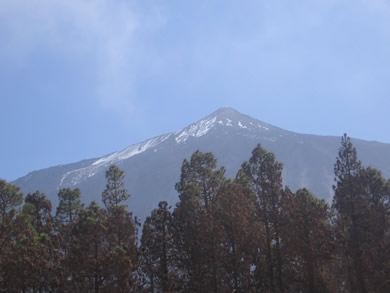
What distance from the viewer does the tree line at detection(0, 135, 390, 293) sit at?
71.5ft

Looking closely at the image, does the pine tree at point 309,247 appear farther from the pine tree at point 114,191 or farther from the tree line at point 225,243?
the pine tree at point 114,191

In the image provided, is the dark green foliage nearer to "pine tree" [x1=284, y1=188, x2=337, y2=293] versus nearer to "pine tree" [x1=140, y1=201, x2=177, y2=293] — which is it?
"pine tree" [x1=140, y1=201, x2=177, y2=293]

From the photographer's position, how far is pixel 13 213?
24188 millimetres

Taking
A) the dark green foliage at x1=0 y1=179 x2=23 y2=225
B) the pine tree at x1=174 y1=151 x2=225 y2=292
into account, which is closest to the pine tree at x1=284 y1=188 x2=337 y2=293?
the pine tree at x1=174 y1=151 x2=225 y2=292

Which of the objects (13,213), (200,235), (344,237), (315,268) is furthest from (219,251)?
(13,213)

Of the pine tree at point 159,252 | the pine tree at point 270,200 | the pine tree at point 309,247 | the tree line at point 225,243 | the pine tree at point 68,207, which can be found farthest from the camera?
the pine tree at point 68,207

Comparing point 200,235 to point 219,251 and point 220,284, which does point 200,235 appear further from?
point 220,284

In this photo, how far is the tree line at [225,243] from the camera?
2178cm

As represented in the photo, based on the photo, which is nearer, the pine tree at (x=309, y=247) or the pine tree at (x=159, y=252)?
the pine tree at (x=159, y=252)

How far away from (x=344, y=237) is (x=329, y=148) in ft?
580

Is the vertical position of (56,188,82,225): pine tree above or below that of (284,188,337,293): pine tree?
above

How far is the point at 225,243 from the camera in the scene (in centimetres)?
2658

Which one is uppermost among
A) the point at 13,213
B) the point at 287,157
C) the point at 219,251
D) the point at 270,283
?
the point at 287,157

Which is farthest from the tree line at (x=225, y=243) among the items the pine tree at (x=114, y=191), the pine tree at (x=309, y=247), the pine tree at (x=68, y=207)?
the pine tree at (x=114, y=191)
